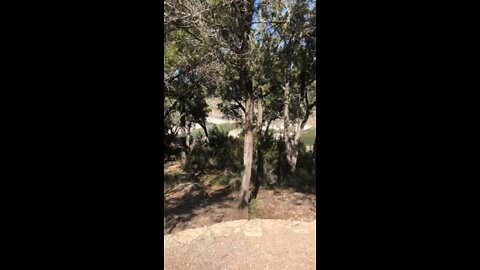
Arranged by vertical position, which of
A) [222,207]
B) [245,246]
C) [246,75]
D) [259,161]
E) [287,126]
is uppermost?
[246,75]

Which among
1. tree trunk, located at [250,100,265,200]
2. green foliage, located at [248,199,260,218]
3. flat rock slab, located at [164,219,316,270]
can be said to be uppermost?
tree trunk, located at [250,100,265,200]

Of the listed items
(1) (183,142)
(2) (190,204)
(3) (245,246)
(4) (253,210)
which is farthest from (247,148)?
(1) (183,142)

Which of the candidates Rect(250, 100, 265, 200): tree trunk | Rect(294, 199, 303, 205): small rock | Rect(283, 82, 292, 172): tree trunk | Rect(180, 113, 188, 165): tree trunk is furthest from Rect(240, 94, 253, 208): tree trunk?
Rect(180, 113, 188, 165): tree trunk

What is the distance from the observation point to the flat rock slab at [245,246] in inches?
164

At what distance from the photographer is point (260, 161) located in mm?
9148

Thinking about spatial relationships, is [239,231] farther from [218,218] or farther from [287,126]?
[287,126]

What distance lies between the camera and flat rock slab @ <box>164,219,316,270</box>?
4.16 m

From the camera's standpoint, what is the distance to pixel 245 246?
185 inches

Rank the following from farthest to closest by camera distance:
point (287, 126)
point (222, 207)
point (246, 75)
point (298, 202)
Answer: point (287, 126) → point (298, 202) → point (222, 207) → point (246, 75)

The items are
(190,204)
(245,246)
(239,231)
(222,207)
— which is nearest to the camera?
(245,246)

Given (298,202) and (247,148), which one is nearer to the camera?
(247,148)

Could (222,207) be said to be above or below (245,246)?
above

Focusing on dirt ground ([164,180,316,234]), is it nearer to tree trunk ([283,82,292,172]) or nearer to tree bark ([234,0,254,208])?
tree bark ([234,0,254,208])
